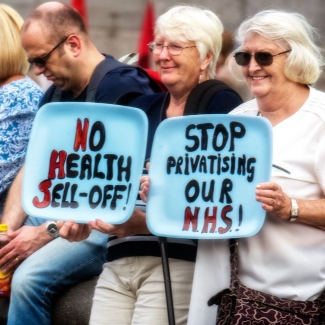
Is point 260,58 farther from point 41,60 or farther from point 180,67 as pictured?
point 41,60

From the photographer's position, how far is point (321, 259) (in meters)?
3.36

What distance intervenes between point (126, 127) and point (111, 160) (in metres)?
0.16

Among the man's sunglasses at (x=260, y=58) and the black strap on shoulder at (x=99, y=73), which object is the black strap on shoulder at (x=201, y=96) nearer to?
the man's sunglasses at (x=260, y=58)

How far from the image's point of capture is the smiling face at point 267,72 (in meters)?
3.47

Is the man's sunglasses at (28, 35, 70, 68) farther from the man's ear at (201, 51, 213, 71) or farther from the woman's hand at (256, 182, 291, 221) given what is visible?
the woman's hand at (256, 182, 291, 221)

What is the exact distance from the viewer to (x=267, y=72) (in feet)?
11.4

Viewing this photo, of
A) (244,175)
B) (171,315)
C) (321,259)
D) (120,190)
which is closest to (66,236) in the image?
(120,190)

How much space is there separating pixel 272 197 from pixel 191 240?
0.62m

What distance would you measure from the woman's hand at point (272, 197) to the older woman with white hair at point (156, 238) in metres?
0.59

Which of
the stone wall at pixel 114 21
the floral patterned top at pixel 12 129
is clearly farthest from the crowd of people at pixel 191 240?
the stone wall at pixel 114 21

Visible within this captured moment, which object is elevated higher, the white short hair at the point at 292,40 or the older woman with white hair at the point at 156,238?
the white short hair at the point at 292,40

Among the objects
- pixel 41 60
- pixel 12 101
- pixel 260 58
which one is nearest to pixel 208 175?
pixel 260 58

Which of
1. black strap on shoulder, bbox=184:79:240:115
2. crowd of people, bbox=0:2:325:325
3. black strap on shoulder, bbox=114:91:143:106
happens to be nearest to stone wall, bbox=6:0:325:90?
crowd of people, bbox=0:2:325:325

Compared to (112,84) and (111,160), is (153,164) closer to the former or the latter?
(111,160)
